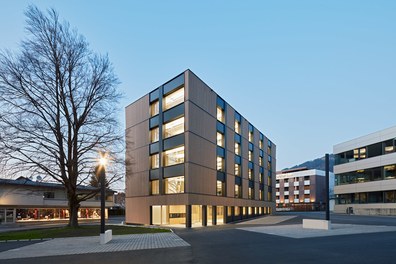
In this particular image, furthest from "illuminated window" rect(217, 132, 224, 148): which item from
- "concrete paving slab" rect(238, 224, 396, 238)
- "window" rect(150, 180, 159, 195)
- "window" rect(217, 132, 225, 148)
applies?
"concrete paving slab" rect(238, 224, 396, 238)

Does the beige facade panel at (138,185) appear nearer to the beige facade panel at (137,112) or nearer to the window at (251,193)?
the beige facade panel at (137,112)

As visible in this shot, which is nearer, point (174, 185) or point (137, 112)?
point (174, 185)

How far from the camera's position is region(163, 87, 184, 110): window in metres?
35.6

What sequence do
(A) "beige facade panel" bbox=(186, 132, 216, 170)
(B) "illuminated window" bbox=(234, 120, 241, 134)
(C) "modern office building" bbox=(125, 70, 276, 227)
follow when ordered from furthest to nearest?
1. (B) "illuminated window" bbox=(234, 120, 241, 134)
2. (C) "modern office building" bbox=(125, 70, 276, 227)
3. (A) "beige facade panel" bbox=(186, 132, 216, 170)

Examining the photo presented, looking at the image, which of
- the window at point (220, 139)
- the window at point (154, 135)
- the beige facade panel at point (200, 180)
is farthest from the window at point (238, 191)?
the window at point (154, 135)

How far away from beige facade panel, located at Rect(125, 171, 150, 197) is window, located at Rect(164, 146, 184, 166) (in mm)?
3762

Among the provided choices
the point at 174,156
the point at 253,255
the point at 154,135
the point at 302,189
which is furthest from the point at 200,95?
the point at 302,189

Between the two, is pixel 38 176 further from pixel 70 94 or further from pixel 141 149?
pixel 141 149

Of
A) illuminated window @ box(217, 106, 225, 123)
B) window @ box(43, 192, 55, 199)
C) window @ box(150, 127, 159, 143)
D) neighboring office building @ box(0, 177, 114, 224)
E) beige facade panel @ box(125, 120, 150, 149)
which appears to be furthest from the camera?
window @ box(43, 192, 55, 199)

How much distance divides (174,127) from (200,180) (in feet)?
21.4

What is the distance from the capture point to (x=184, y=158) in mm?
33094

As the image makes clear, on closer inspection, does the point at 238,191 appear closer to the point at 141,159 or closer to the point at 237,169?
the point at 237,169

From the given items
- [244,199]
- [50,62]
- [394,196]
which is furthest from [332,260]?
[394,196]

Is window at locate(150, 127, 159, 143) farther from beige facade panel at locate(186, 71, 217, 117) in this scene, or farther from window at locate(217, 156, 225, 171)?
window at locate(217, 156, 225, 171)
